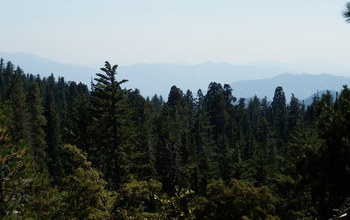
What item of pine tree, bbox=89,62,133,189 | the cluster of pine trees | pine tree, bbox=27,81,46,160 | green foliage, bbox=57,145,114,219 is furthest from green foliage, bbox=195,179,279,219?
pine tree, bbox=27,81,46,160

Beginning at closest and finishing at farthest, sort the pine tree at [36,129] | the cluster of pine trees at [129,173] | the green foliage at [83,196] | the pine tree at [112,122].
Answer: the cluster of pine trees at [129,173]
the green foliage at [83,196]
the pine tree at [112,122]
the pine tree at [36,129]

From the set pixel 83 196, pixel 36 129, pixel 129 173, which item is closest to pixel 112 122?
pixel 129 173

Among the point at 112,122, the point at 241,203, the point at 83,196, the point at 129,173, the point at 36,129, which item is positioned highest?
the point at 112,122

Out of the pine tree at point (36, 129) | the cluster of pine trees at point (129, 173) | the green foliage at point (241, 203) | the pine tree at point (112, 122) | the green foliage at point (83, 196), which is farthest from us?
the pine tree at point (36, 129)

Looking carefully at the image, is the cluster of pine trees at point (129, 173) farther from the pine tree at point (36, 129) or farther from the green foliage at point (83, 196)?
the pine tree at point (36, 129)

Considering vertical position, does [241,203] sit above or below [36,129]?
below

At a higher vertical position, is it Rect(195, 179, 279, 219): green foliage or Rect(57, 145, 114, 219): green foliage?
Rect(57, 145, 114, 219): green foliage

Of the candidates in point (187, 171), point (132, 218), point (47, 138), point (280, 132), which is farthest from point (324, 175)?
point (280, 132)

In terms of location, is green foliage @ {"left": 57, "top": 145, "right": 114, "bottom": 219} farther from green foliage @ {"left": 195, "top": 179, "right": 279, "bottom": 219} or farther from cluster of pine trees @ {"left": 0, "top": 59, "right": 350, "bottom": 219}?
green foliage @ {"left": 195, "top": 179, "right": 279, "bottom": 219}

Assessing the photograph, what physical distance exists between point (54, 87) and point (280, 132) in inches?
3918

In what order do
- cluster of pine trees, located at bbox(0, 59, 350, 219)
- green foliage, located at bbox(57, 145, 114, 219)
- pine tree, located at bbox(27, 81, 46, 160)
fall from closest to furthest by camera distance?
1. cluster of pine trees, located at bbox(0, 59, 350, 219)
2. green foliage, located at bbox(57, 145, 114, 219)
3. pine tree, located at bbox(27, 81, 46, 160)

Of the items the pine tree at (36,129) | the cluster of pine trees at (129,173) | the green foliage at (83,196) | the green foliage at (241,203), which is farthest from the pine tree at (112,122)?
the pine tree at (36,129)

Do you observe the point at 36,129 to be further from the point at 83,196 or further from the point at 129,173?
the point at 83,196

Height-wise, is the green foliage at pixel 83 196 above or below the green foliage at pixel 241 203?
above
